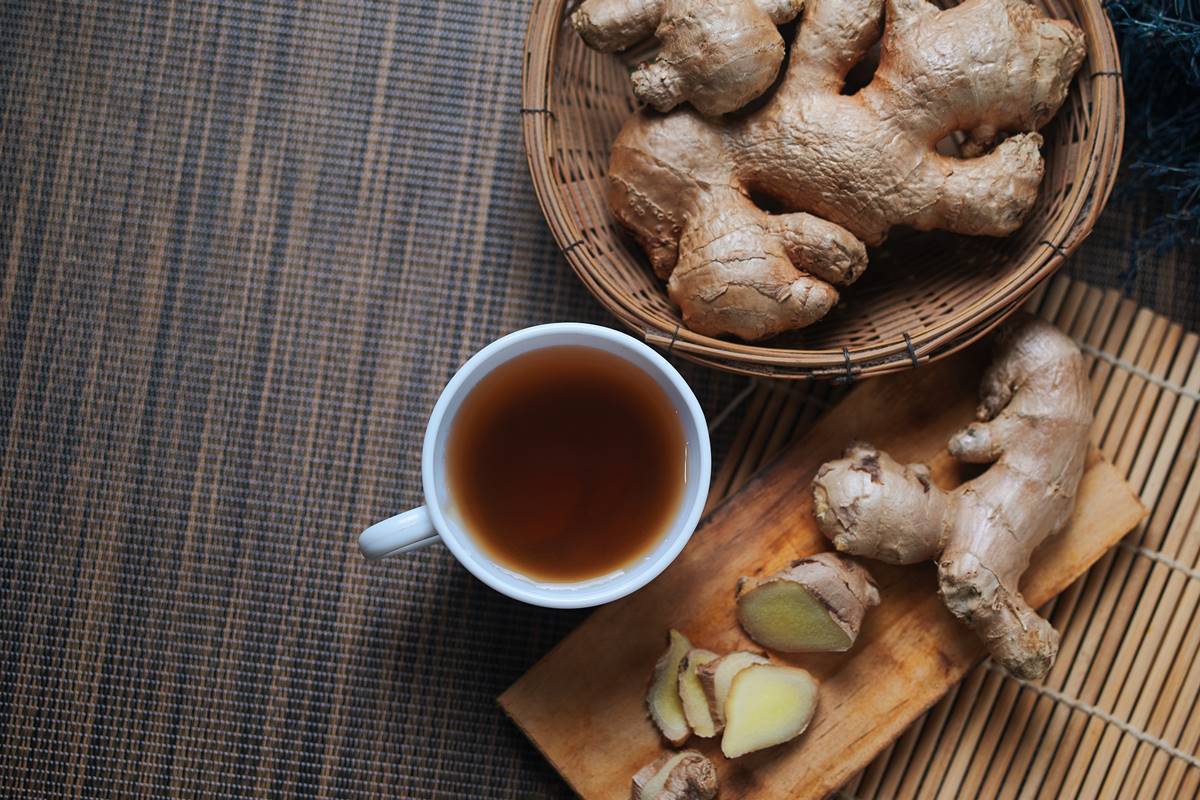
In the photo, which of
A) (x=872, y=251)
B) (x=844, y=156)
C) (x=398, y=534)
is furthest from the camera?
(x=872, y=251)

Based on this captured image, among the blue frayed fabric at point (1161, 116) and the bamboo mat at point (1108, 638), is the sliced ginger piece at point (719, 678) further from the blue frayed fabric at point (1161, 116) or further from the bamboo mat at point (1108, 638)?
the blue frayed fabric at point (1161, 116)

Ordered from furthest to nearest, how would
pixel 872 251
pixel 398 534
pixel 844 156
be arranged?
pixel 872 251 → pixel 844 156 → pixel 398 534

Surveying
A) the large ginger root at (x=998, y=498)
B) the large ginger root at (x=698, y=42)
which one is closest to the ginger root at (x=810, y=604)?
the large ginger root at (x=998, y=498)

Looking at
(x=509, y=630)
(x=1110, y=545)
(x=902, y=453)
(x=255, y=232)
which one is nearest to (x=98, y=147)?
(x=255, y=232)

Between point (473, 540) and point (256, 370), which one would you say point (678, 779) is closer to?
point (473, 540)

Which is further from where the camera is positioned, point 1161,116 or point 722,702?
point 1161,116

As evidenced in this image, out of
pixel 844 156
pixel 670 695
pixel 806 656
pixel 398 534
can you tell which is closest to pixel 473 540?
pixel 398 534
